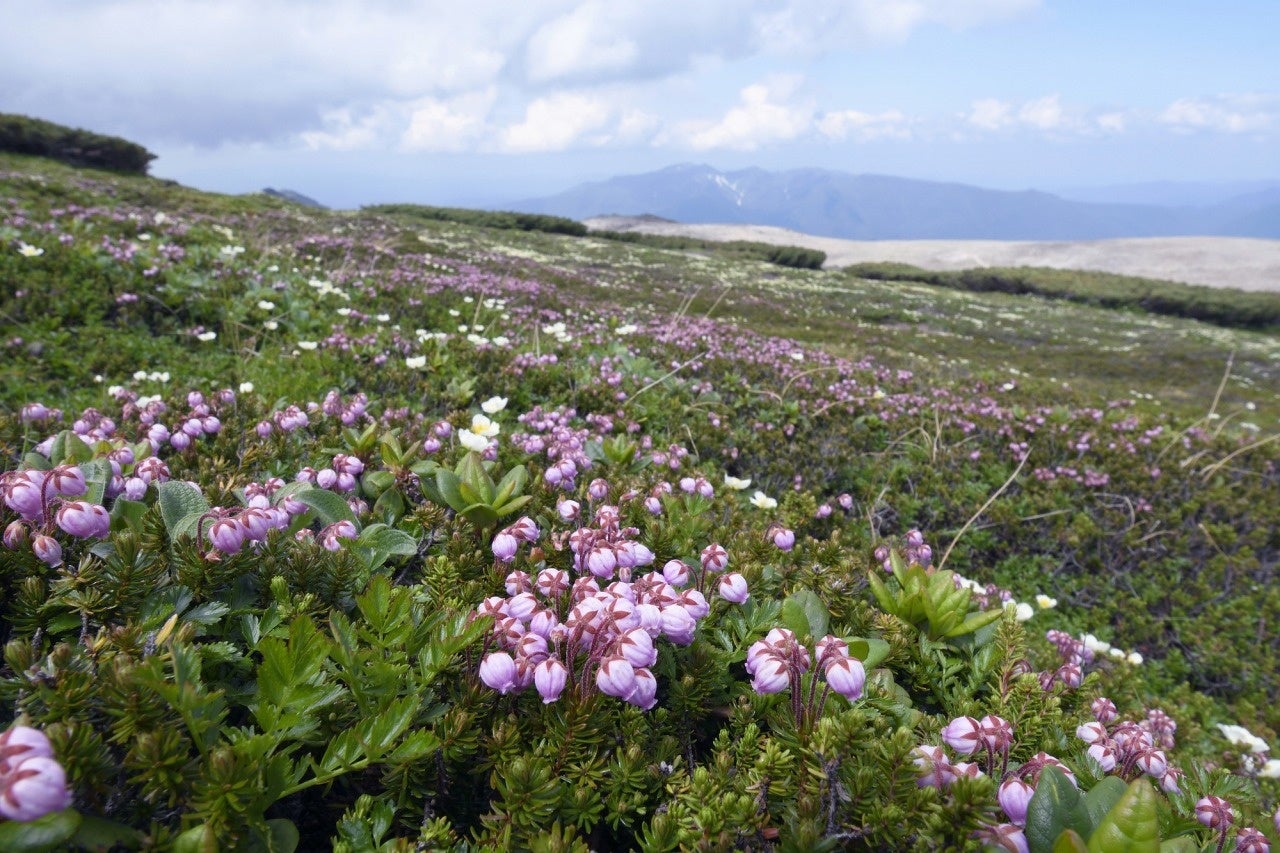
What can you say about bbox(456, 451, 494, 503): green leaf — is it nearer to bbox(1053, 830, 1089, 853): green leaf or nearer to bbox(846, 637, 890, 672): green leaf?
bbox(846, 637, 890, 672): green leaf

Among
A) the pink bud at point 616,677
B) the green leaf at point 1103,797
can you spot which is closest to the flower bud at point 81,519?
the pink bud at point 616,677

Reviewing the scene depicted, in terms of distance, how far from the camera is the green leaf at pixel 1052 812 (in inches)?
51.7

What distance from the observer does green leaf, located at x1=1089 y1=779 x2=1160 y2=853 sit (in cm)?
115

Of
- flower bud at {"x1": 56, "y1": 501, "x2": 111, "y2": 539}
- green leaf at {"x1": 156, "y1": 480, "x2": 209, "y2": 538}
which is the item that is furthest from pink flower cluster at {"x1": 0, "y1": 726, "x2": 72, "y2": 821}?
green leaf at {"x1": 156, "y1": 480, "x2": 209, "y2": 538}

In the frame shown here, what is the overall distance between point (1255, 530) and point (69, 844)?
8.81 meters

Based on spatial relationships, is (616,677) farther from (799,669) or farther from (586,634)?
(799,669)

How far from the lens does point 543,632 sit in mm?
1570

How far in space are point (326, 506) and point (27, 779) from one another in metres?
1.39

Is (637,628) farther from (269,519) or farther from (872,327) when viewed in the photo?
(872,327)

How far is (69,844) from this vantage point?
1.07 meters

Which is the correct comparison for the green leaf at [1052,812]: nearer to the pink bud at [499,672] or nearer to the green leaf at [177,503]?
the pink bud at [499,672]

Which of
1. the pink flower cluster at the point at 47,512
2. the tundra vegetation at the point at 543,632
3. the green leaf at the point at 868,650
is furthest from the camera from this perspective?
the green leaf at the point at 868,650

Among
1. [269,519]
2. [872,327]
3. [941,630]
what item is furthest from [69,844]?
[872,327]

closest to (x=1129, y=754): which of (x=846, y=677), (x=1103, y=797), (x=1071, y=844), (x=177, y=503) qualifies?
(x=1103, y=797)
